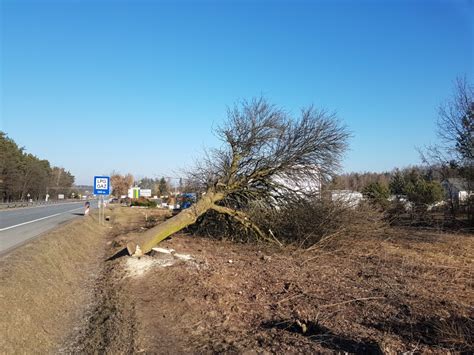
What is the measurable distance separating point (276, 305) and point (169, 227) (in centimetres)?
749

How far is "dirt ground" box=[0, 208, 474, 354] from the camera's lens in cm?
534

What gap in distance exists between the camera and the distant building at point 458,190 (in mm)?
22734

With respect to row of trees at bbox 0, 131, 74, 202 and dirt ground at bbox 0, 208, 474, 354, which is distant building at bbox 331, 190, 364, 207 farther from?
row of trees at bbox 0, 131, 74, 202

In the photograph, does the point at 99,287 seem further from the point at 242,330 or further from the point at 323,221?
the point at 323,221

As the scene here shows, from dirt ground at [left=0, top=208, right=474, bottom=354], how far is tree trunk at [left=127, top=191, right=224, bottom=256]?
0.47 metres

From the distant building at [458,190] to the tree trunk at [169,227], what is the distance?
1512cm

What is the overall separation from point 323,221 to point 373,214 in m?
2.01

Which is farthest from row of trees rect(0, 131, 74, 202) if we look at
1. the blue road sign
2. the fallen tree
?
the fallen tree

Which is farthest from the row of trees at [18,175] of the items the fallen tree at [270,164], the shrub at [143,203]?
the fallen tree at [270,164]

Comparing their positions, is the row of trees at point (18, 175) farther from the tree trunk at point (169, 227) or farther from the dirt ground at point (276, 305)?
the dirt ground at point (276, 305)

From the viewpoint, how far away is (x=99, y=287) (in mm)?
9852

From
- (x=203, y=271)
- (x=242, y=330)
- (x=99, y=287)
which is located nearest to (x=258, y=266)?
(x=203, y=271)

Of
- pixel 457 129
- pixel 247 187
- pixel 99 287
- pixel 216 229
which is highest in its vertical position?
pixel 457 129

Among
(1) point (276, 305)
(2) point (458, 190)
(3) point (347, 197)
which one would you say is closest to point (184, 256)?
(1) point (276, 305)
